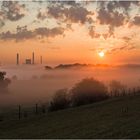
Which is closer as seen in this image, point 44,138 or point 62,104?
point 44,138

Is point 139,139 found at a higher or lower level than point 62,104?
higher

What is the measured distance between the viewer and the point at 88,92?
126m

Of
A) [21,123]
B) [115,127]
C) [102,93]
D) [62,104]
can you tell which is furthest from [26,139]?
[102,93]

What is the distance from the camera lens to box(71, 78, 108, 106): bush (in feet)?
364

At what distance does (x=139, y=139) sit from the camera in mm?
26016

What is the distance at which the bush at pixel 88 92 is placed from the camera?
364 feet

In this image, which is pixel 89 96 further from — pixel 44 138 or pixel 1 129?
pixel 44 138

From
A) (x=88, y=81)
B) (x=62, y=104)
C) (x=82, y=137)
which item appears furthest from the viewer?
(x=88, y=81)

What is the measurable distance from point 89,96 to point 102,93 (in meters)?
15.1

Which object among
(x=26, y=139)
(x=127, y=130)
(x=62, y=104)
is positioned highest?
(x=127, y=130)

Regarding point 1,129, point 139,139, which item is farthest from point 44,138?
point 1,129

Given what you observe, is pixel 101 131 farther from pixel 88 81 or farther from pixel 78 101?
pixel 88 81

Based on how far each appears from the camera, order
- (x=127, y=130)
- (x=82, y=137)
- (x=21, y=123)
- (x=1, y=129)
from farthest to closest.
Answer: (x=21, y=123), (x=1, y=129), (x=82, y=137), (x=127, y=130)

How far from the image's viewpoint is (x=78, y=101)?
110m
